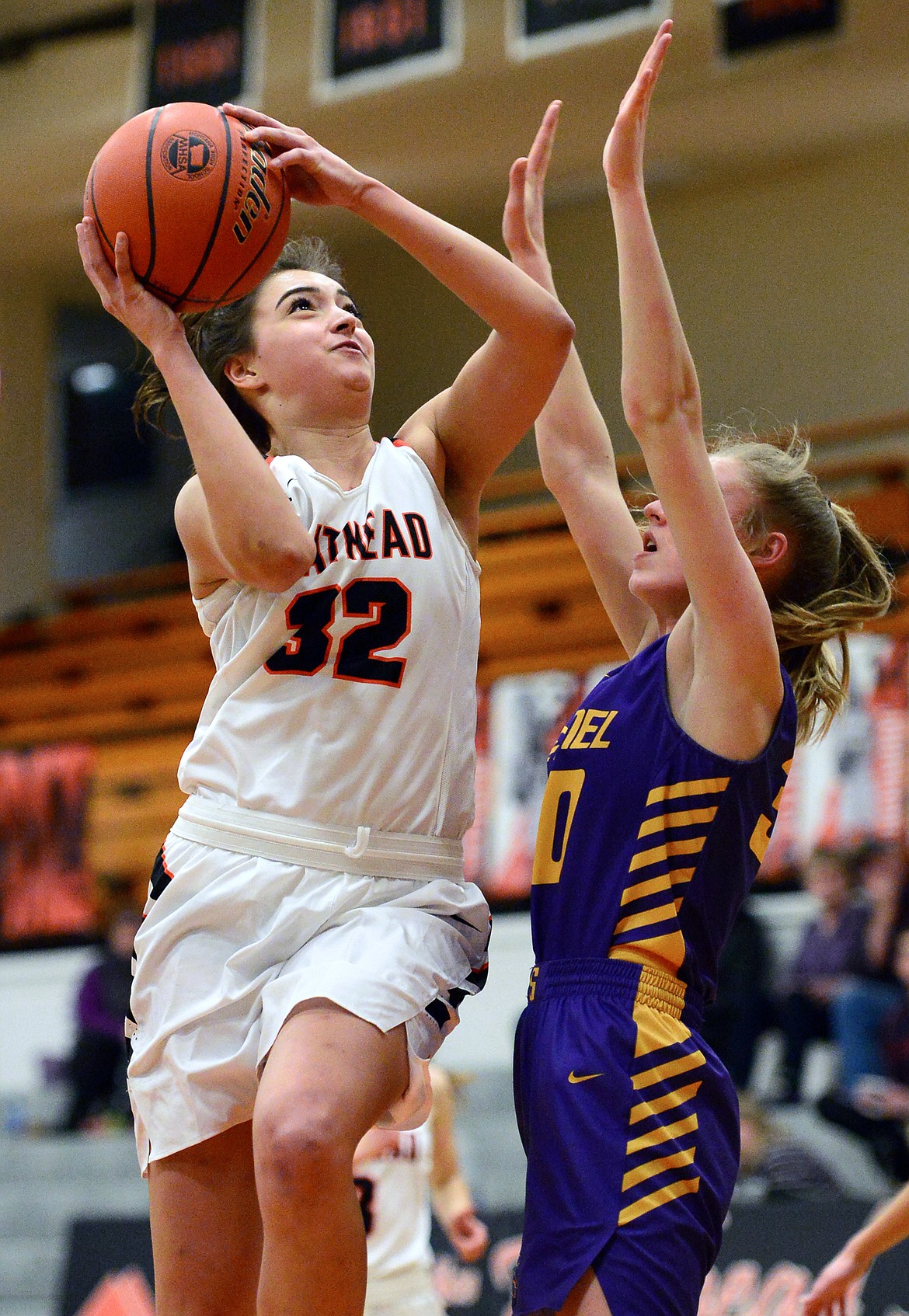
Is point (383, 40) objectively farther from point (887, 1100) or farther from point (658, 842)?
point (658, 842)

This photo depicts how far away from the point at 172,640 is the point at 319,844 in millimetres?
9653

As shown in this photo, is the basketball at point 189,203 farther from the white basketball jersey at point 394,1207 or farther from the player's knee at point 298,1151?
the white basketball jersey at point 394,1207

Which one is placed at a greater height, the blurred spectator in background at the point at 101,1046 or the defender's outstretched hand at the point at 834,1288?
the defender's outstretched hand at the point at 834,1288

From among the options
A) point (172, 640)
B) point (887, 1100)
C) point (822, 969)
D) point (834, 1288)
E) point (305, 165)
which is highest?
point (305, 165)

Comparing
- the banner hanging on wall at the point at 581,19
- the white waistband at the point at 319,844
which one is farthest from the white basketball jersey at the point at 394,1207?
the banner hanging on wall at the point at 581,19

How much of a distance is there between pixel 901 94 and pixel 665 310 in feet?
23.9

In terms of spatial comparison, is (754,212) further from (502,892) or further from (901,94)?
(502,892)

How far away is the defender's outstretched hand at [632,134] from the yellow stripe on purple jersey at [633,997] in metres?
0.79

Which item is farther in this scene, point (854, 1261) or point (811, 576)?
point (854, 1261)

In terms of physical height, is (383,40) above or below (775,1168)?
above

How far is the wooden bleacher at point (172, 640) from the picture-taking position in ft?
31.8

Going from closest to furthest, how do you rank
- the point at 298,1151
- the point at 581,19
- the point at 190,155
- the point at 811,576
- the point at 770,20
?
the point at 298,1151, the point at 190,155, the point at 811,576, the point at 770,20, the point at 581,19

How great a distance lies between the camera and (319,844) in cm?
244

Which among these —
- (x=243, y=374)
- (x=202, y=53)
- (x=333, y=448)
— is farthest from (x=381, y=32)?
(x=333, y=448)
